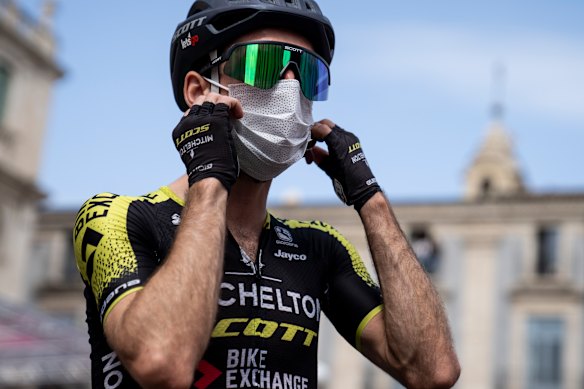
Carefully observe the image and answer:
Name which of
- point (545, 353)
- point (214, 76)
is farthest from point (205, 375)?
point (545, 353)

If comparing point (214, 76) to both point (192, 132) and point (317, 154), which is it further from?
point (317, 154)

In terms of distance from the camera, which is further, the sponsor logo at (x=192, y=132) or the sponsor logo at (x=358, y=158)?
the sponsor logo at (x=358, y=158)

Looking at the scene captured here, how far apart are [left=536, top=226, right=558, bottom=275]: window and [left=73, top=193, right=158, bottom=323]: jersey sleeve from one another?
30.6 metres

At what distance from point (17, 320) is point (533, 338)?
655 inches

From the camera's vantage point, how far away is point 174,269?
2537 mm

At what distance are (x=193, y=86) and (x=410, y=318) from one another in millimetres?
950

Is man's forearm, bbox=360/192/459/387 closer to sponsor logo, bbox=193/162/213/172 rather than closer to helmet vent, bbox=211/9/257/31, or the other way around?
sponsor logo, bbox=193/162/213/172

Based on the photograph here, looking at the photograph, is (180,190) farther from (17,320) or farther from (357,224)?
(357,224)

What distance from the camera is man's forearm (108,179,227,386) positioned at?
2.43 meters

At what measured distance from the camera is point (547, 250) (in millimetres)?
32562

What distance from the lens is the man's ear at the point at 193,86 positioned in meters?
3.05

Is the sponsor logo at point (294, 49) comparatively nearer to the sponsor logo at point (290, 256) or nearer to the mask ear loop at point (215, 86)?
the mask ear loop at point (215, 86)

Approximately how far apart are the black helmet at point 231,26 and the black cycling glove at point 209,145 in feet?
0.80

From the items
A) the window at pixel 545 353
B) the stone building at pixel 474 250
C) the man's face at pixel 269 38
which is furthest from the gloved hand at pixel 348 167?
the window at pixel 545 353
